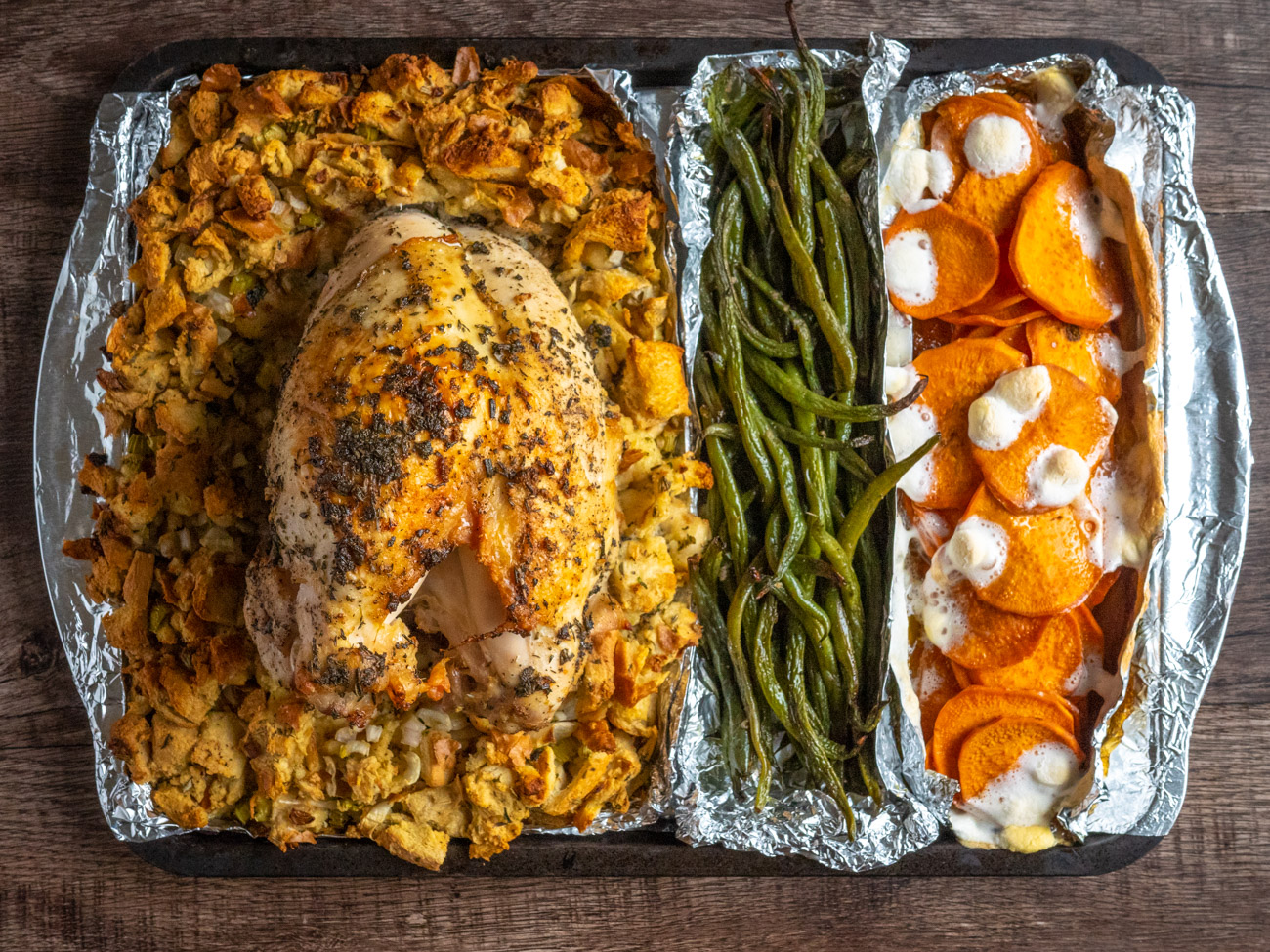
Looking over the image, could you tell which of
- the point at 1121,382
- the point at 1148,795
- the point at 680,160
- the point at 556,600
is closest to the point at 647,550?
the point at 556,600

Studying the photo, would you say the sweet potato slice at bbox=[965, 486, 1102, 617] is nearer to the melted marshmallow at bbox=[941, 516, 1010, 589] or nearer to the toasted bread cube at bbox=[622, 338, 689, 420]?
the melted marshmallow at bbox=[941, 516, 1010, 589]

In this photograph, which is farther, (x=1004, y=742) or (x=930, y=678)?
(x=930, y=678)

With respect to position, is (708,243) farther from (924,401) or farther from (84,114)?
(84,114)

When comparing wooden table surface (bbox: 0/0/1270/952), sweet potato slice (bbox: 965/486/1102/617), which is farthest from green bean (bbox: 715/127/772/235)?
sweet potato slice (bbox: 965/486/1102/617)

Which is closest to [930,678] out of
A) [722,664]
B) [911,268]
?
[722,664]

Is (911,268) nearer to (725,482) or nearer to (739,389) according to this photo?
(739,389)
